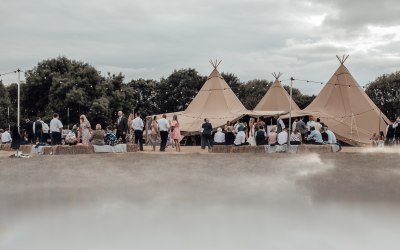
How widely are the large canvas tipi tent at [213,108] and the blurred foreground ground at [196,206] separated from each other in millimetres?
16829

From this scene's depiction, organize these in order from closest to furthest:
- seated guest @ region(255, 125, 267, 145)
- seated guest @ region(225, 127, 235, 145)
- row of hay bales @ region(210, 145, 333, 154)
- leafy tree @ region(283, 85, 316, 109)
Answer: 1. row of hay bales @ region(210, 145, 333, 154)
2. seated guest @ region(255, 125, 267, 145)
3. seated guest @ region(225, 127, 235, 145)
4. leafy tree @ region(283, 85, 316, 109)

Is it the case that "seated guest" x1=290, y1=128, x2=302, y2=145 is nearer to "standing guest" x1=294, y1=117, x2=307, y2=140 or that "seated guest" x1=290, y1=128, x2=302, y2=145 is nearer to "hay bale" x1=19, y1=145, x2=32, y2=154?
"standing guest" x1=294, y1=117, x2=307, y2=140

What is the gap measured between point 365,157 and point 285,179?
591cm

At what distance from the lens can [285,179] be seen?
1128cm

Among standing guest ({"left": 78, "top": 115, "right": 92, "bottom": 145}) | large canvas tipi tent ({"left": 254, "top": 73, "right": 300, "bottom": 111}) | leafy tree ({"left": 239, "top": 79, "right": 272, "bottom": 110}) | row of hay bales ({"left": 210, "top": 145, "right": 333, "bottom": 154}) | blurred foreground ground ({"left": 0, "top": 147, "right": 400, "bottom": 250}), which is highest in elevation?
leafy tree ({"left": 239, "top": 79, "right": 272, "bottom": 110})

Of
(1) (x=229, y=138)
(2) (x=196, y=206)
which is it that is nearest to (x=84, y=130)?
(1) (x=229, y=138)

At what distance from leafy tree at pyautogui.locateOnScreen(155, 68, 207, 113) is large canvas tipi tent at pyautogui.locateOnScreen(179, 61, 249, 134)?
27.9 meters

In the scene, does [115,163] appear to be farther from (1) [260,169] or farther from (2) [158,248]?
(2) [158,248]

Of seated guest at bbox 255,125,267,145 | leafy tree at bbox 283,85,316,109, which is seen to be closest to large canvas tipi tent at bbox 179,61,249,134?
seated guest at bbox 255,125,267,145

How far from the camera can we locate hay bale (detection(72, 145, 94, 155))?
17062mm

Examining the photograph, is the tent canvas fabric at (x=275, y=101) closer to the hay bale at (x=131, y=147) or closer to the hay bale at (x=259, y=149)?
the hay bale at (x=259, y=149)

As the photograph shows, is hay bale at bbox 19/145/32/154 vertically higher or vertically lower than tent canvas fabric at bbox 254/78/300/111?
lower

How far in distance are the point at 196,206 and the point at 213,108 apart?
78.8 feet

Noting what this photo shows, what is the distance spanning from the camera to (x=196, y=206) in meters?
8.47
